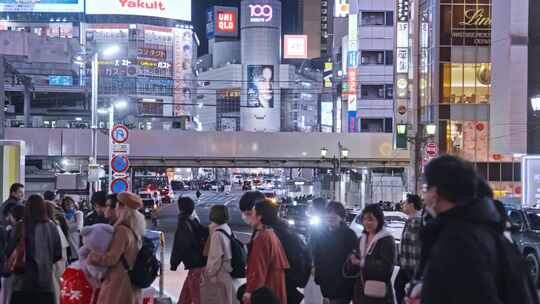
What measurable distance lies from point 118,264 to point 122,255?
0.10 metres

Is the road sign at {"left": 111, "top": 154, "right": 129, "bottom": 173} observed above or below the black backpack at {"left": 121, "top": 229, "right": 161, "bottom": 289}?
above

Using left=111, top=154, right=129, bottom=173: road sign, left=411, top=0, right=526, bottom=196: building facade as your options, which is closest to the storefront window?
left=411, top=0, right=526, bottom=196: building facade

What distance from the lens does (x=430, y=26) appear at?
46562 mm

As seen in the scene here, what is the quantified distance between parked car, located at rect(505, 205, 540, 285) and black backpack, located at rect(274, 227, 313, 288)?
9.95 m

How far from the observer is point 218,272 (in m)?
8.24

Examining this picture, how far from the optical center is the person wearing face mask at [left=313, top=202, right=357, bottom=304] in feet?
26.1

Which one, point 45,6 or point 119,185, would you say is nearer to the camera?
point 119,185

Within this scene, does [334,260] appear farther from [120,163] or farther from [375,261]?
[120,163]

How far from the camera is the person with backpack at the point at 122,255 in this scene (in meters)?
6.94

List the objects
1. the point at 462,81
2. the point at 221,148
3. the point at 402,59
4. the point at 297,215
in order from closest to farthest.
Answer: the point at 297,215, the point at 462,81, the point at 402,59, the point at 221,148

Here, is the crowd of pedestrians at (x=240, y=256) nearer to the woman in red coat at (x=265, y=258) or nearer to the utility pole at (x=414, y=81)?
the woman in red coat at (x=265, y=258)

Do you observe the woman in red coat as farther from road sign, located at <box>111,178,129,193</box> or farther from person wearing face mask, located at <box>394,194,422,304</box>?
road sign, located at <box>111,178,129,193</box>

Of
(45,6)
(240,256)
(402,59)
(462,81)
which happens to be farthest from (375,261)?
(45,6)

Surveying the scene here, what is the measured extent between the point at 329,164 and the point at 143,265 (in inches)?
1782
